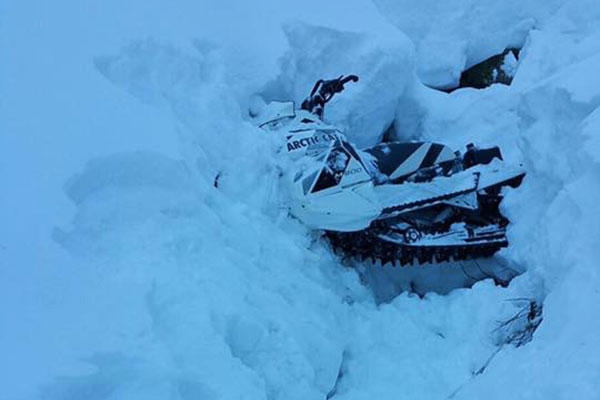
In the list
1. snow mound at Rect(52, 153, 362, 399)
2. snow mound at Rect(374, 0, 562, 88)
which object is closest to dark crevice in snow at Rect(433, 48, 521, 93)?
snow mound at Rect(374, 0, 562, 88)

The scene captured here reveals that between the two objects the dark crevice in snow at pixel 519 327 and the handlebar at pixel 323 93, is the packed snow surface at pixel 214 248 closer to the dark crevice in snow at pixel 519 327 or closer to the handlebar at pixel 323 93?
the dark crevice in snow at pixel 519 327

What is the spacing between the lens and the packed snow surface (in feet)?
9.64

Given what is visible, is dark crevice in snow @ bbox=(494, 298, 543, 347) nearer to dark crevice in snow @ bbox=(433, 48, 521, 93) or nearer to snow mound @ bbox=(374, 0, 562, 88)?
snow mound @ bbox=(374, 0, 562, 88)

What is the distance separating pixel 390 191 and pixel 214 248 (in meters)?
1.73

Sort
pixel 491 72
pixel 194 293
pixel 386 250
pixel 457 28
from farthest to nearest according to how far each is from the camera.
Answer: pixel 491 72 < pixel 457 28 < pixel 386 250 < pixel 194 293

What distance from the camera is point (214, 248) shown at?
12.3 ft

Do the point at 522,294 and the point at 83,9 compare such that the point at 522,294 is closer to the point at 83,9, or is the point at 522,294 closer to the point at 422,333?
the point at 422,333

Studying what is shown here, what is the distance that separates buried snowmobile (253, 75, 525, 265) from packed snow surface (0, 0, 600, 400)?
0.16m

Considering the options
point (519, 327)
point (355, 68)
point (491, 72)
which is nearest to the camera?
point (519, 327)

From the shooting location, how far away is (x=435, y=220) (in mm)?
5328

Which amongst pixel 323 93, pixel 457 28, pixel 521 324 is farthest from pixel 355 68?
pixel 521 324

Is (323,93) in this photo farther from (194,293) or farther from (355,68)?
(194,293)

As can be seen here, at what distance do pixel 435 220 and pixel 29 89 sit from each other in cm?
309

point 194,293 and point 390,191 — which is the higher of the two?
point 194,293
